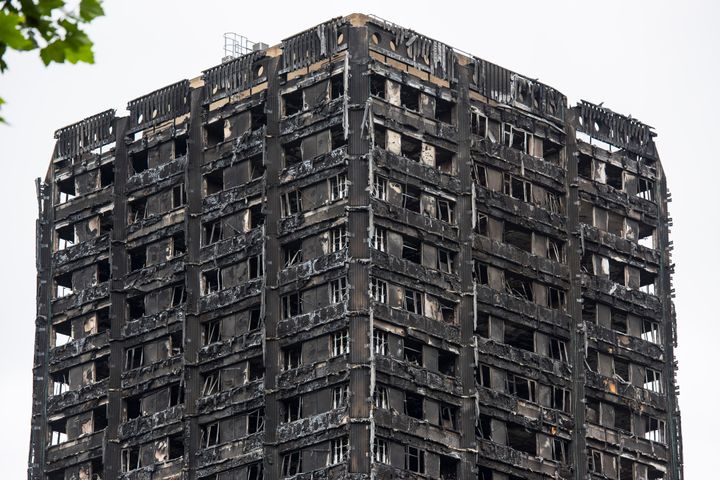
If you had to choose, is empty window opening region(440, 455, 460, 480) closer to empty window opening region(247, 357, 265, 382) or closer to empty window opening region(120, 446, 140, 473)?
empty window opening region(247, 357, 265, 382)

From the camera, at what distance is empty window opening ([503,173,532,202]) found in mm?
121188

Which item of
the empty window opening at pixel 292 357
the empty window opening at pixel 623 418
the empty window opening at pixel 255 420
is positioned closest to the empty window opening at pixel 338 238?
the empty window opening at pixel 292 357

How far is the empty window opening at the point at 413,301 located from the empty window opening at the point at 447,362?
2.85m

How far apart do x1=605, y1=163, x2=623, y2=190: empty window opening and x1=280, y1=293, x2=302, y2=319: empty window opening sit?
2688 cm

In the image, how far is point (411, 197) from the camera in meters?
113

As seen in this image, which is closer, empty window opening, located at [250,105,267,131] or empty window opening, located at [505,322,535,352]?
empty window opening, located at [505,322,535,352]

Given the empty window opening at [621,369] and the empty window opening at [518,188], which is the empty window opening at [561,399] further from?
the empty window opening at [518,188]

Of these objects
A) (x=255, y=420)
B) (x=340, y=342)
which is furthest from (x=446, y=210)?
(x=255, y=420)

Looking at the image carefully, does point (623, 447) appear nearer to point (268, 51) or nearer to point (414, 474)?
point (414, 474)

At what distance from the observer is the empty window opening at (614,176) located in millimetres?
129375

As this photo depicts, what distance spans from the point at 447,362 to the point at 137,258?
23112mm

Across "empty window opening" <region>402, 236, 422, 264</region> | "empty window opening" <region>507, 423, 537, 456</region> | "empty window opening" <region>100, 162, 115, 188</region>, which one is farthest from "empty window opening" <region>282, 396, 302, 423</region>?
"empty window opening" <region>100, 162, 115, 188</region>

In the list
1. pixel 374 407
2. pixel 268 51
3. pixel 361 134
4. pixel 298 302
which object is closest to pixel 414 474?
pixel 374 407

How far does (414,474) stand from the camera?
107 meters
